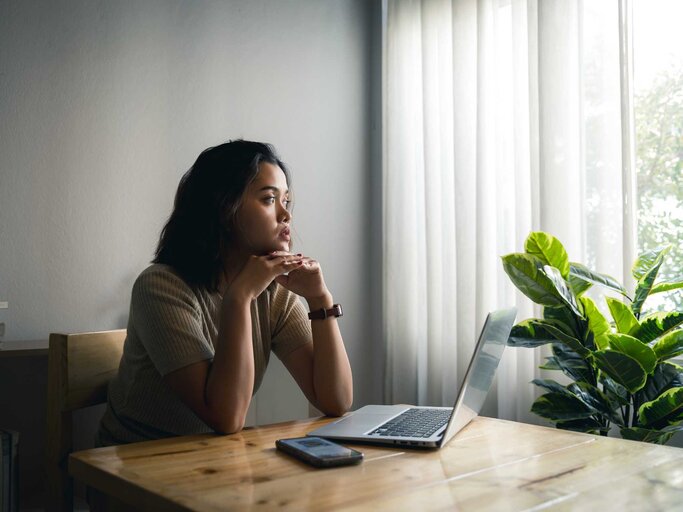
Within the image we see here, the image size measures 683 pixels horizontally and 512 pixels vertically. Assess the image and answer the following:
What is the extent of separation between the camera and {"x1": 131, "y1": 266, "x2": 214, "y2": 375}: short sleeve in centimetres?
135

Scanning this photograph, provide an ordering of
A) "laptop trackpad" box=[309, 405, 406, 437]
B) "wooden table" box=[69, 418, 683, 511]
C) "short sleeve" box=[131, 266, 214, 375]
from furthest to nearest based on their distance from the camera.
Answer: "short sleeve" box=[131, 266, 214, 375] → "laptop trackpad" box=[309, 405, 406, 437] → "wooden table" box=[69, 418, 683, 511]

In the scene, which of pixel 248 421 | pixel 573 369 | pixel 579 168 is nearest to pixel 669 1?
pixel 579 168

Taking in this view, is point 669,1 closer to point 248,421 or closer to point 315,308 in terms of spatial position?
point 315,308

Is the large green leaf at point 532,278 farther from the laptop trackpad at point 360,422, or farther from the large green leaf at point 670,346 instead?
the laptop trackpad at point 360,422

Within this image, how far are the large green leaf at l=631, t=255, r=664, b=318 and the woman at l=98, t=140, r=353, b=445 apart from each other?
100 centimetres

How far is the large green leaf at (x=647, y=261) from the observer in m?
2.06

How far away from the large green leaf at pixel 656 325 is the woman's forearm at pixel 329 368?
3.09ft

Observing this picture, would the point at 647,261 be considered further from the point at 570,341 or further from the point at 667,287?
the point at 570,341

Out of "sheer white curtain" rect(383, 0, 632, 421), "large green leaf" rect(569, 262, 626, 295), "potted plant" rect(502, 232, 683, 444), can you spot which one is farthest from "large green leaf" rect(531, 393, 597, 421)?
"sheer white curtain" rect(383, 0, 632, 421)

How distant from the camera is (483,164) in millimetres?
2766

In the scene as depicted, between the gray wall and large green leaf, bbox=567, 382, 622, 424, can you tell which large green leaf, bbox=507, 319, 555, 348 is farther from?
the gray wall

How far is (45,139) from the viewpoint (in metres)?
2.29

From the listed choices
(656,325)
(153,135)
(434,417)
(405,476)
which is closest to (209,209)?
(434,417)

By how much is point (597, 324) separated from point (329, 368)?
0.92 metres
